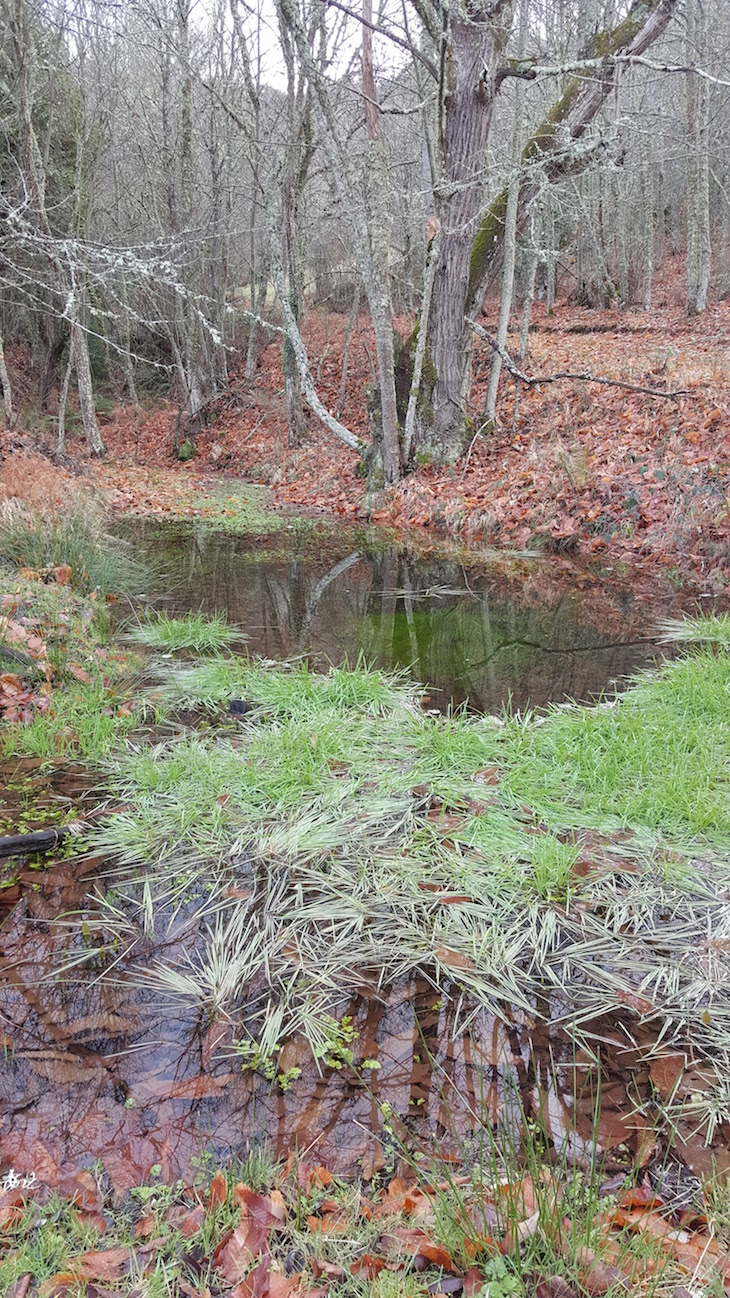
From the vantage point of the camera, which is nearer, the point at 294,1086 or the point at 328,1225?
the point at 328,1225

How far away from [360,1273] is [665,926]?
5.13 feet

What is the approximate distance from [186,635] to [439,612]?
90.9 inches

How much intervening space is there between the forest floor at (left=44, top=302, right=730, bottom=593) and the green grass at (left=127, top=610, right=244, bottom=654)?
4415 millimetres

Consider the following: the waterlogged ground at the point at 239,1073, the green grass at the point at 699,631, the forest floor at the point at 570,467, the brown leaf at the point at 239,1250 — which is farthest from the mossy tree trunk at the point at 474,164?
the brown leaf at the point at 239,1250

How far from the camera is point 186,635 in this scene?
5629mm

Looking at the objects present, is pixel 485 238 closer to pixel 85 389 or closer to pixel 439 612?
pixel 439 612

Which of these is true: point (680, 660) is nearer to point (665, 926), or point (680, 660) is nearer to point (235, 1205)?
point (665, 926)

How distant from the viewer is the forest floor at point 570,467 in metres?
7.94

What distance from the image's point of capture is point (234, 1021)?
7.43 ft

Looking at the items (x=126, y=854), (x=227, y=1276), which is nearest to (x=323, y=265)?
(x=126, y=854)

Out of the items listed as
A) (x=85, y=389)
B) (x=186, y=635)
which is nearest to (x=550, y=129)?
(x=186, y=635)

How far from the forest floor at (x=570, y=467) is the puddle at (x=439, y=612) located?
835 millimetres

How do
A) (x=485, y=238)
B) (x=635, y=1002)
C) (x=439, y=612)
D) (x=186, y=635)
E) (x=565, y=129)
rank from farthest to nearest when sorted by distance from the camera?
(x=485, y=238), (x=565, y=129), (x=439, y=612), (x=186, y=635), (x=635, y=1002)

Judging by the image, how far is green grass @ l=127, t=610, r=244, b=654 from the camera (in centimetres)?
552
